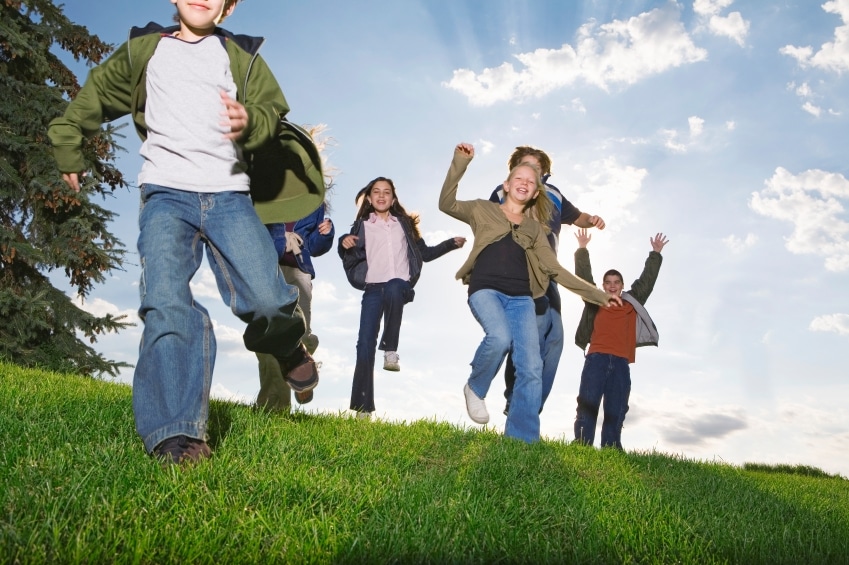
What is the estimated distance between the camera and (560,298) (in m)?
7.77

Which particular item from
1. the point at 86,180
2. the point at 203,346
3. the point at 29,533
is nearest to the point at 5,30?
the point at 86,180

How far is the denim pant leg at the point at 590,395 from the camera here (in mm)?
8695

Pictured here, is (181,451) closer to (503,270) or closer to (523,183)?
(503,270)

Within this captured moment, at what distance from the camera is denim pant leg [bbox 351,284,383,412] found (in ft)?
25.9

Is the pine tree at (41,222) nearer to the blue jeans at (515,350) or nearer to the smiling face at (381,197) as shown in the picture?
the smiling face at (381,197)

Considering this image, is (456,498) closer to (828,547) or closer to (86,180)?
(828,547)

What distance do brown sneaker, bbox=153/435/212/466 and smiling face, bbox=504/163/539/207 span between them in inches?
167

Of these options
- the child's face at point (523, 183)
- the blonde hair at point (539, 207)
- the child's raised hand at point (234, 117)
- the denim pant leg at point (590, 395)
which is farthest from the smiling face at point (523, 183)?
the child's raised hand at point (234, 117)

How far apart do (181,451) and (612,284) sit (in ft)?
22.2

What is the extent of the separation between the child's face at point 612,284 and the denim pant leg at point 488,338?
2.98 metres

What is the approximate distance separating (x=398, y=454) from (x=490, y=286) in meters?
2.54

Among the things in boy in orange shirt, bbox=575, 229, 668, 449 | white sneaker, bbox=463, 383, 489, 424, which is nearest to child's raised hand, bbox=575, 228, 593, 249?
boy in orange shirt, bbox=575, 229, 668, 449

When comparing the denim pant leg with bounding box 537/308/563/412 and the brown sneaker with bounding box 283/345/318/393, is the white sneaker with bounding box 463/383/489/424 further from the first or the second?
the brown sneaker with bounding box 283/345/318/393

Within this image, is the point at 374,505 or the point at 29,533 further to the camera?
the point at 374,505
